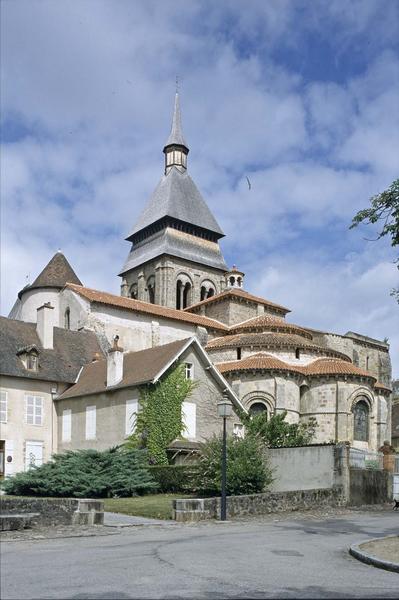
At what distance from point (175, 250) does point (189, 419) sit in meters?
35.4

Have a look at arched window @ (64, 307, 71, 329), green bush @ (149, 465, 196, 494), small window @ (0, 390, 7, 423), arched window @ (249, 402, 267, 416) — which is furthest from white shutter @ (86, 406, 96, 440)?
arched window @ (64, 307, 71, 329)

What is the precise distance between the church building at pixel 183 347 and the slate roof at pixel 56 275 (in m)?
0.10

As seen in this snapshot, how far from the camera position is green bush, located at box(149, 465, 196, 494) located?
2297cm

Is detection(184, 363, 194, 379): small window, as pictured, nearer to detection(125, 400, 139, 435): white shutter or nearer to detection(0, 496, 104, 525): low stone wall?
detection(125, 400, 139, 435): white shutter

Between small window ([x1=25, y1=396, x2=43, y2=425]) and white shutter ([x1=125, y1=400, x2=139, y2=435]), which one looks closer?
white shutter ([x1=125, y1=400, x2=139, y2=435])

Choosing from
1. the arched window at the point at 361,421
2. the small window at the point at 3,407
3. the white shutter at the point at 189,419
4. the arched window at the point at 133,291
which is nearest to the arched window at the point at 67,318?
the small window at the point at 3,407

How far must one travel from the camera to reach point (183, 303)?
6262 centimetres

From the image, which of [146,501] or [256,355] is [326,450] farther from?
[256,355]

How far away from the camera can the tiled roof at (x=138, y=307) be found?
1671 inches

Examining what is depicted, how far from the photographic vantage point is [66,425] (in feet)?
103

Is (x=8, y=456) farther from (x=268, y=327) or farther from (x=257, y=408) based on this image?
(x=268, y=327)

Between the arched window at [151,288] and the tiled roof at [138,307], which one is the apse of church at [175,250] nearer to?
the arched window at [151,288]

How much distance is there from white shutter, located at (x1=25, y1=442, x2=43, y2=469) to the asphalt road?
17.9 metres

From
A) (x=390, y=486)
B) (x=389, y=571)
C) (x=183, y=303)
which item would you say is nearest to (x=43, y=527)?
(x=389, y=571)
